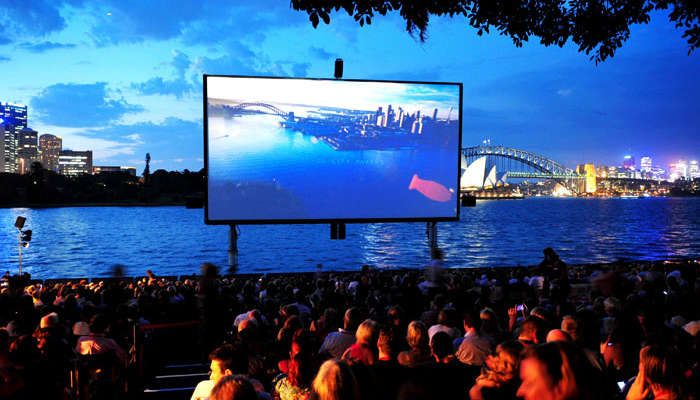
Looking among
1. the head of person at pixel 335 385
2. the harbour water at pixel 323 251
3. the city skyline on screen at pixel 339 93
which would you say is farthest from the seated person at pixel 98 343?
the harbour water at pixel 323 251

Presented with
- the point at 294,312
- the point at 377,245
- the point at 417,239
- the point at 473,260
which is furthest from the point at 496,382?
the point at 417,239

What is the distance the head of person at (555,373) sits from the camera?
2.09m

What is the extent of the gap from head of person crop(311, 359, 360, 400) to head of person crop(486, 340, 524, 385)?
120cm

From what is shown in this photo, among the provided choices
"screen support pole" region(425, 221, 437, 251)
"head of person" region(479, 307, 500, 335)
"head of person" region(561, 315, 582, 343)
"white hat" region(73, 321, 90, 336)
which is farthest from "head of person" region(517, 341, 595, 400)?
"screen support pole" region(425, 221, 437, 251)

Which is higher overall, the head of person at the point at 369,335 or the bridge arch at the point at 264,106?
the bridge arch at the point at 264,106

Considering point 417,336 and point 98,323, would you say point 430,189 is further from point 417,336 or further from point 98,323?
point 98,323

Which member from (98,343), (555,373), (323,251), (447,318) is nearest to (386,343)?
(447,318)

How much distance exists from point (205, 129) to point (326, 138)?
2731 millimetres

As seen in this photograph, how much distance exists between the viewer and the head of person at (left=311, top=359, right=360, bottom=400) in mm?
2318

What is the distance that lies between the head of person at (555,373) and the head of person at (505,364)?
99 cm

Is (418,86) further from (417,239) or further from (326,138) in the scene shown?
(417,239)

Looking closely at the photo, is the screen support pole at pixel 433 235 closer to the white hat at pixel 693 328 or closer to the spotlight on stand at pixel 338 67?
A: the spotlight on stand at pixel 338 67

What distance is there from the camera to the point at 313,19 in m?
5.68

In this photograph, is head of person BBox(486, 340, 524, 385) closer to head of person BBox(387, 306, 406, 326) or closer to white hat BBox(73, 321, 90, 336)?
head of person BBox(387, 306, 406, 326)
